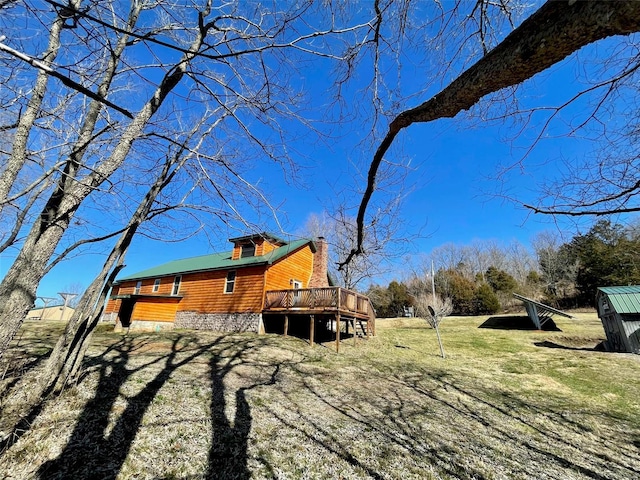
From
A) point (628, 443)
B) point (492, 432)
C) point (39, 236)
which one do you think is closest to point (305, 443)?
point (492, 432)

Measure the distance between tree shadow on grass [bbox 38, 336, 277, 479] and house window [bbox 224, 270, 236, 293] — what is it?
9.71m

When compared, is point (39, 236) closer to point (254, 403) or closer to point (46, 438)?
point (46, 438)

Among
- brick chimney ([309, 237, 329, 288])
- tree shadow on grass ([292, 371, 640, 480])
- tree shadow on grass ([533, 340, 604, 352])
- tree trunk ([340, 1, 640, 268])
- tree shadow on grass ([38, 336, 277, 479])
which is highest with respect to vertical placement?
brick chimney ([309, 237, 329, 288])

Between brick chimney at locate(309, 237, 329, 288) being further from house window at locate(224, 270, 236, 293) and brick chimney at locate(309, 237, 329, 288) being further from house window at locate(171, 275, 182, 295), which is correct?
house window at locate(171, 275, 182, 295)

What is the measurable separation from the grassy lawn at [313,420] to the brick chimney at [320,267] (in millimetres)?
8292

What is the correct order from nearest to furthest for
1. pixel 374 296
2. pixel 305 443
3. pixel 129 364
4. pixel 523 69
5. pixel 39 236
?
pixel 523 69 < pixel 39 236 < pixel 305 443 < pixel 129 364 < pixel 374 296

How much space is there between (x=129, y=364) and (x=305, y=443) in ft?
17.0

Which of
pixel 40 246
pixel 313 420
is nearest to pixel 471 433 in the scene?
pixel 313 420

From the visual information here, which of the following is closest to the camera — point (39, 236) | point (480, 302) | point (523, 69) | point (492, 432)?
point (523, 69)

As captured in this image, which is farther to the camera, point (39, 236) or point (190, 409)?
point (190, 409)

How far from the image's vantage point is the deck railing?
44.1 ft

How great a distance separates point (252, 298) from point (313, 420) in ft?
37.0

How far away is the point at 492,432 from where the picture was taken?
559 cm

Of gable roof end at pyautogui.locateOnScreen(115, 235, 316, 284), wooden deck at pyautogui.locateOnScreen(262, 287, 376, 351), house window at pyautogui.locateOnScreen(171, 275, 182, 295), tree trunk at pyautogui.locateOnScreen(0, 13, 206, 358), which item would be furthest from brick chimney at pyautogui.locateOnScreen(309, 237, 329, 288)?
tree trunk at pyautogui.locateOnScreen(0, 13, 206, 358)
